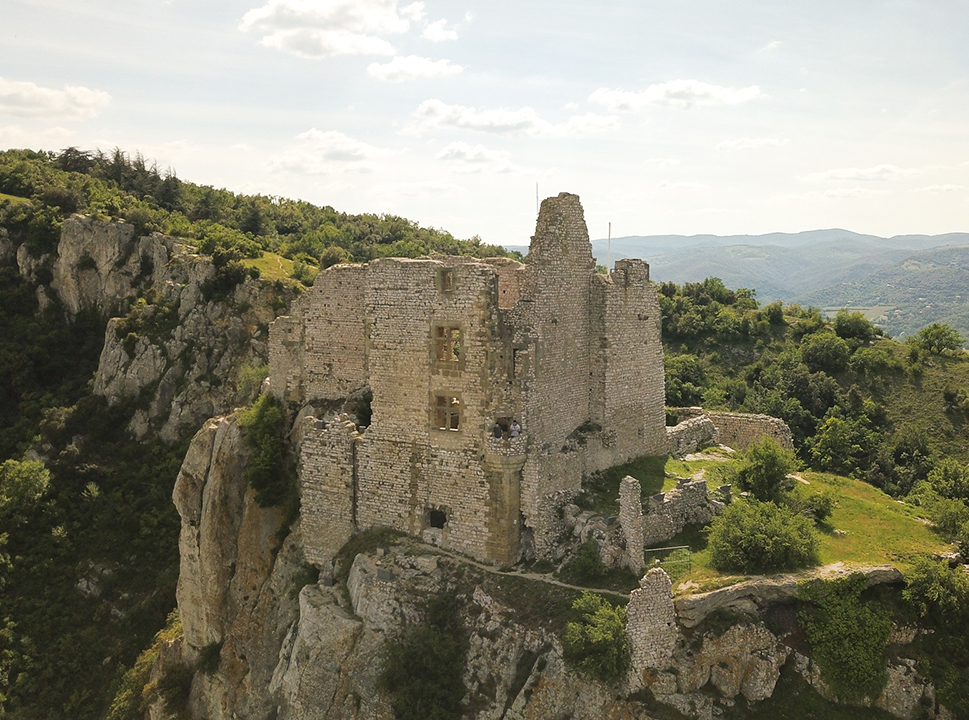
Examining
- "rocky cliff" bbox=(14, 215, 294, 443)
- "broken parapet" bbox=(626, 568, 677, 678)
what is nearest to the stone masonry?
"broken parapet" bbox=(626, 568, 677, 678)

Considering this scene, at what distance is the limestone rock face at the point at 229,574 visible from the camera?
25.7 meters

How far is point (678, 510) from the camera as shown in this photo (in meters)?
22.9

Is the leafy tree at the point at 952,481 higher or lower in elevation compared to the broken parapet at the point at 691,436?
lower

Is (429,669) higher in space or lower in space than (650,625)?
lower

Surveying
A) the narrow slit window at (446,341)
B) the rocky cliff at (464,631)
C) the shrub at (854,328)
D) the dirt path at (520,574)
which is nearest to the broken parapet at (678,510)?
the dirt path at (520,574)

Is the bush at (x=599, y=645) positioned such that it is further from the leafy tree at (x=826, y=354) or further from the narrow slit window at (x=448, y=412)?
the leafy tree at (x=826, y=354)

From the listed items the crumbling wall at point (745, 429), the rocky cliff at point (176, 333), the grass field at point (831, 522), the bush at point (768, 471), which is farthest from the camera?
the rocky cliff at point (176, 333)

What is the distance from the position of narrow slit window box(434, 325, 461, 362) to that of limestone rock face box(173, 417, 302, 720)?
27.6 ft

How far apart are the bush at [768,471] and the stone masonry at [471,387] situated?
3961 millimetres

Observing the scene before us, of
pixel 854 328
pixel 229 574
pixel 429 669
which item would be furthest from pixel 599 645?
pixel 854 328

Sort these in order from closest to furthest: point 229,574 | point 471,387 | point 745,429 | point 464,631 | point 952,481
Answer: point 464,631 → point 471,387 → point 952,481 → point 229,574 → point 745,429

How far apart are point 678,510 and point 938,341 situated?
50361mm

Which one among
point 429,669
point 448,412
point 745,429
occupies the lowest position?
point 429,669

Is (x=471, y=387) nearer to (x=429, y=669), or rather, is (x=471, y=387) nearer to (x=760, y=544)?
(x=429, y=669)
